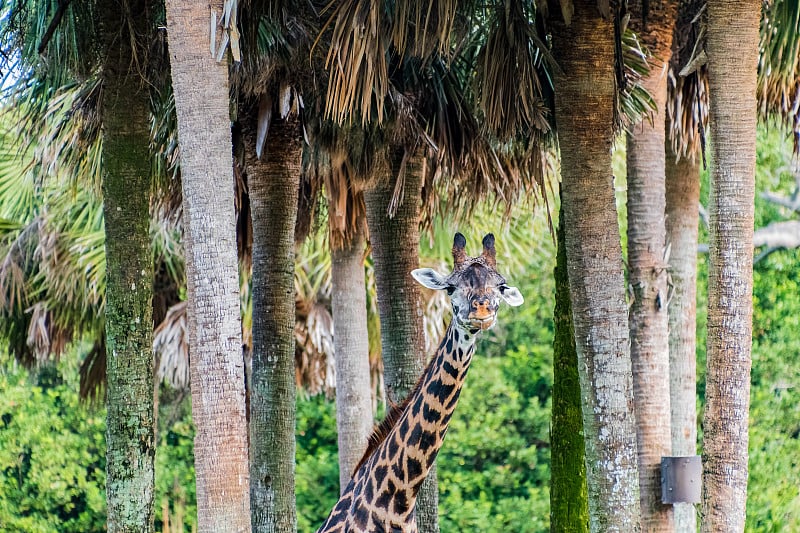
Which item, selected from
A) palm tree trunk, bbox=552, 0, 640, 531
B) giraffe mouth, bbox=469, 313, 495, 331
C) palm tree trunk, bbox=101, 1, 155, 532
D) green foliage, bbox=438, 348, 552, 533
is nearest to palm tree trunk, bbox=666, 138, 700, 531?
palm tree trunk, bbox=552, 0, 640, 531

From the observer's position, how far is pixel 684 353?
13.5 meters

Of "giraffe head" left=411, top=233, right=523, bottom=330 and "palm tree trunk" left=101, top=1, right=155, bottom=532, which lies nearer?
"giraffe head" left=411, top=233, right=523, bottom=330

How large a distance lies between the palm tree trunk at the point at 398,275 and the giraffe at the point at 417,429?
3.21 m

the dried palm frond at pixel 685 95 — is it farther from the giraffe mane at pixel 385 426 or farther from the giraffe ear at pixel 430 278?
the giraffe ear at pixel 430 278

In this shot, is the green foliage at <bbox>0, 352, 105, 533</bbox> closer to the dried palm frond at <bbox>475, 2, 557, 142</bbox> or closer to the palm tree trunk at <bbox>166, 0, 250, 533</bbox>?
the dried palm frond at <bbox>475, 2, 557, 142</bbox>

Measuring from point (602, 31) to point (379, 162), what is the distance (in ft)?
12.1

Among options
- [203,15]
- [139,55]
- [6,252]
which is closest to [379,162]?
[139,55]

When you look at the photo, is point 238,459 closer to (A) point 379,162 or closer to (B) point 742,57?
(B) point 742,57

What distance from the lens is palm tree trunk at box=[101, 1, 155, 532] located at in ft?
31.4

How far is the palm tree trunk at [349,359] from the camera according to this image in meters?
15.3

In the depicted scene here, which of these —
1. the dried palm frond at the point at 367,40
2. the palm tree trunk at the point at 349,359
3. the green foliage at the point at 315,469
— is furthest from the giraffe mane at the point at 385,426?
the green foliage at the point at 315,469

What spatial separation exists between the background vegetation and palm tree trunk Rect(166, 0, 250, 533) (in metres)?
18.8

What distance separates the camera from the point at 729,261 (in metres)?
8.39

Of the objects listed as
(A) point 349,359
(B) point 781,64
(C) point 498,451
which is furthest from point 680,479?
(C) point 498,451
